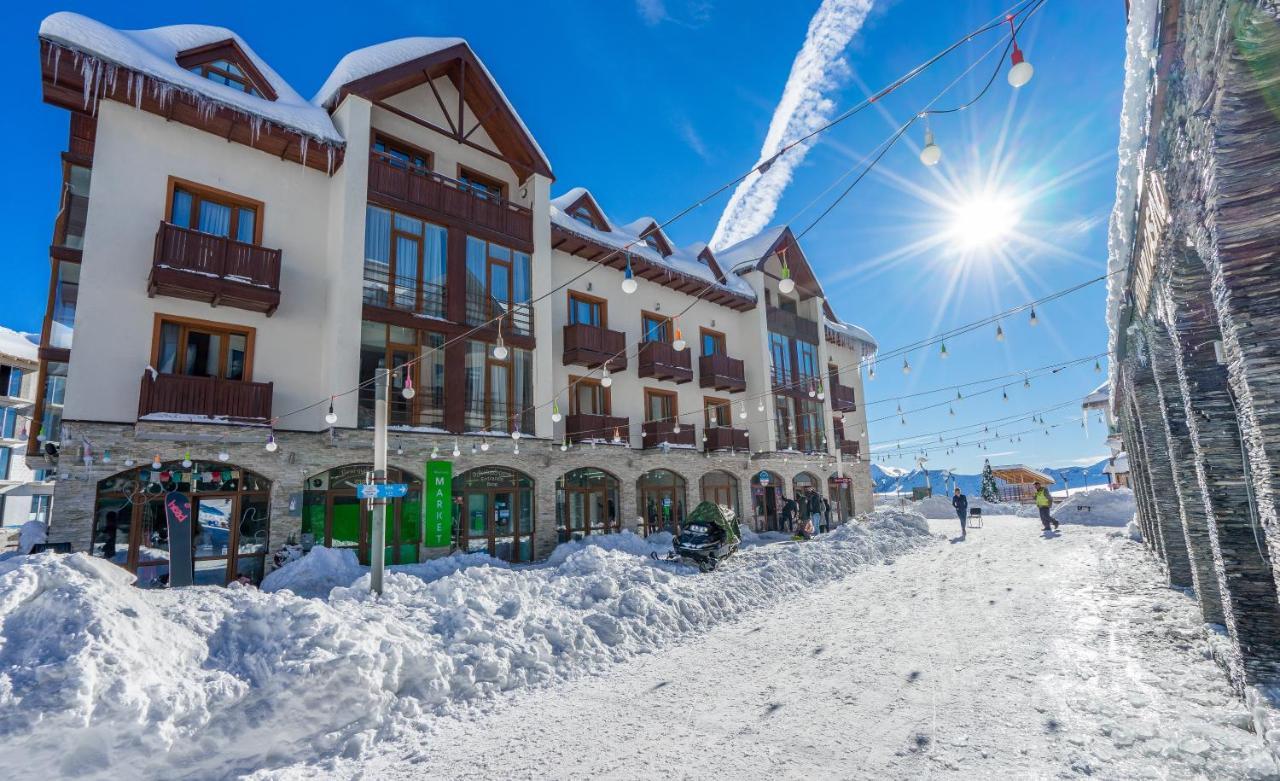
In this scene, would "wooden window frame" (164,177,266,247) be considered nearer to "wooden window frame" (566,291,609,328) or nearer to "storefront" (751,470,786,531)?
"wooden window frame" (566,291,609,328)

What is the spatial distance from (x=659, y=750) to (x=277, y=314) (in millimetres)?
13494

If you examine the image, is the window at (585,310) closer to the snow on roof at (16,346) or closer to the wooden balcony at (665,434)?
the wooden balcony at (665,434)

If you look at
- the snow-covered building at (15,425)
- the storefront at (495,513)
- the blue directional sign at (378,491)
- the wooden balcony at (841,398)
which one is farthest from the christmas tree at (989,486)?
the snow-covered building at (15,425)

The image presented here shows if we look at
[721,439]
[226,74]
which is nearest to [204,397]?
[226,74]

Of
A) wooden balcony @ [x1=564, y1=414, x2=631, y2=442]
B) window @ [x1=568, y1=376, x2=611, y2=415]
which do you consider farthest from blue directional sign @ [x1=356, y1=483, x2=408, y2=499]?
window @ [x1=568, y1=376, x2=611, y2=415]

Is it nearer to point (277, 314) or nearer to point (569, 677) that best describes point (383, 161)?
point (277, 314)

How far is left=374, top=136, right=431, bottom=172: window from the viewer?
1594 centimetres

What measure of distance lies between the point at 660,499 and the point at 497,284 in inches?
403

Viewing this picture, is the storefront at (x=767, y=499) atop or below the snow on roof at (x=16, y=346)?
below

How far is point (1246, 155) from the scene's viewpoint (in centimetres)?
351

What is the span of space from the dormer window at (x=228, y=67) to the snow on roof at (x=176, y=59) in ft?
0.43

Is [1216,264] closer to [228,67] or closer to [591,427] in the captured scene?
[591,427]

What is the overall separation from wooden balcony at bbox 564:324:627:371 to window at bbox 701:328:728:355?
568 cm

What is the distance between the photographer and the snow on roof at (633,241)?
2025 cm
